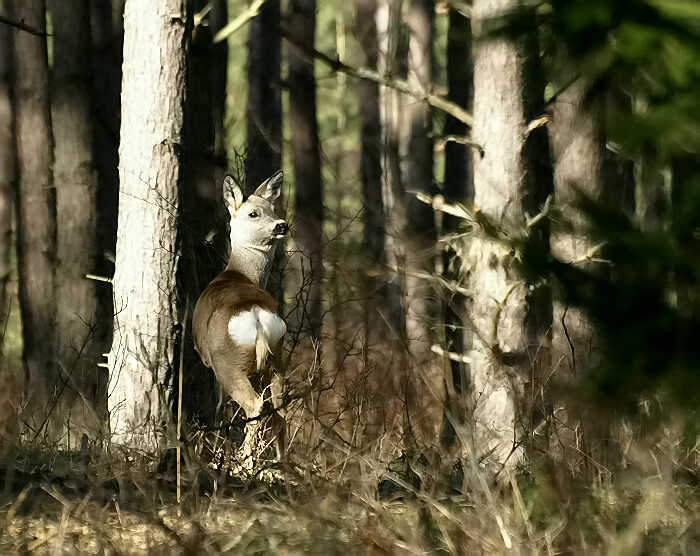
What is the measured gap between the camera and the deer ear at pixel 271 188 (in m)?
7.87

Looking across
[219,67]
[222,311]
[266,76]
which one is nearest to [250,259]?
[222,311]

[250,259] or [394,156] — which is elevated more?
[394,156]

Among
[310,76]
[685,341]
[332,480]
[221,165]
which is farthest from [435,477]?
[310,76]

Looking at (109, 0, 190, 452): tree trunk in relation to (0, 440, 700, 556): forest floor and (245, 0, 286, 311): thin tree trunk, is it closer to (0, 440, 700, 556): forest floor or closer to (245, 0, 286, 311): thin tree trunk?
(0, 440, 700, 556): forest floor

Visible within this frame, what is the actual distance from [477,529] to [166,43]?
178 inches

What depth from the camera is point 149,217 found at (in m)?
7.63

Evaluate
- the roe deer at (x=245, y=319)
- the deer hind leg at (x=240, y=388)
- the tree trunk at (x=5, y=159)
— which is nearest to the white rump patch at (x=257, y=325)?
the roe deer at (x=245, y=319)

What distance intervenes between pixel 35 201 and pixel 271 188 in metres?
6.38

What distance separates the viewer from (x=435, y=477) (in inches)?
195

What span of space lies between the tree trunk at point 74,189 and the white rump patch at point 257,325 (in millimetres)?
5086

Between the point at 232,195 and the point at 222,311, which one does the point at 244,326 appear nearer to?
the point at 222,311

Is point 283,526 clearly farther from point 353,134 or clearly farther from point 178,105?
point 353,134

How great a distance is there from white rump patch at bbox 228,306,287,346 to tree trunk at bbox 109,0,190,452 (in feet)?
2.02

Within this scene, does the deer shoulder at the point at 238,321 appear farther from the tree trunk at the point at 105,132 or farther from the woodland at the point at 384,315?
the tree trunk at the point at 105,132
